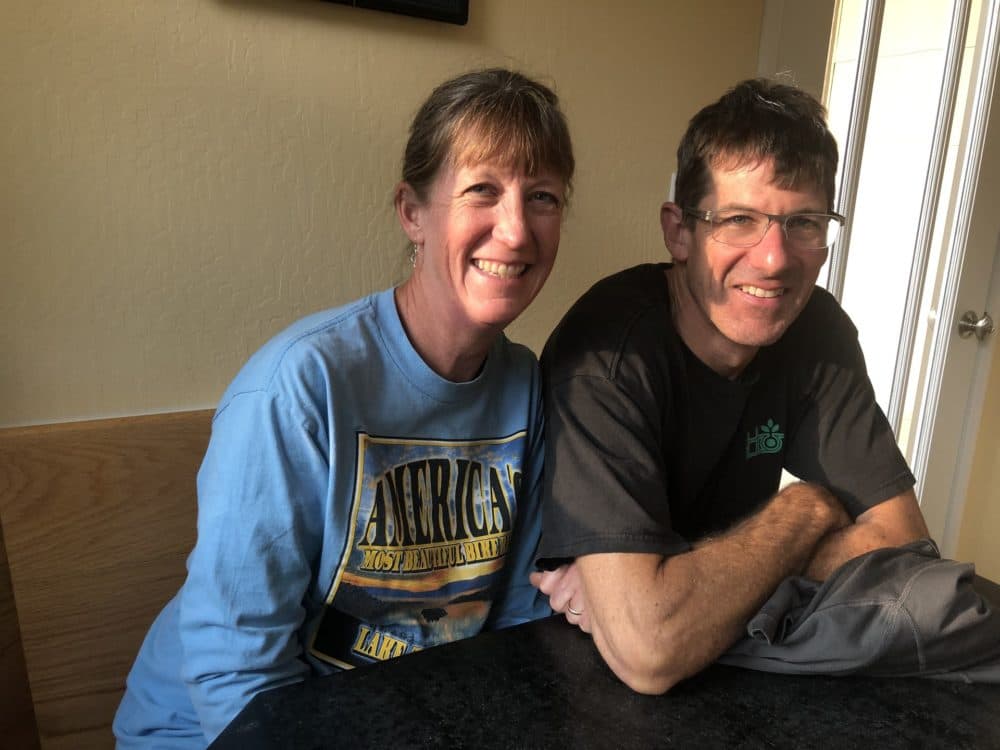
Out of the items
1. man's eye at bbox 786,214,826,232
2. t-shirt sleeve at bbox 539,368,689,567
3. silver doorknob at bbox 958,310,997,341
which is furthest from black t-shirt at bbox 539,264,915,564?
silver doorknob at bbox 958,310,997,341

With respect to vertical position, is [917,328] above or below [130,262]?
below

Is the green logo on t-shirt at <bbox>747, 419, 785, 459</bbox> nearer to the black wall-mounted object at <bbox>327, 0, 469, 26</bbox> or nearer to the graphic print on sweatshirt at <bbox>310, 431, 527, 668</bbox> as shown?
the graphic print on sweatshirt at <bbox>310, 431, 527, 668</bbox>

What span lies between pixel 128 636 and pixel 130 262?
0.62m

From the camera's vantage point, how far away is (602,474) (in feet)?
3.12

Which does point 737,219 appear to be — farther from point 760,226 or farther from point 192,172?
point 192,172

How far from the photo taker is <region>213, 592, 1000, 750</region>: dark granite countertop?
68 centimetres

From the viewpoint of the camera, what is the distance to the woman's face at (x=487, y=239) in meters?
0.92

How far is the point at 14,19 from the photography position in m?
1.03

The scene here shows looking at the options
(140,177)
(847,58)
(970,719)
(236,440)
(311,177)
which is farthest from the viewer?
(847,58)

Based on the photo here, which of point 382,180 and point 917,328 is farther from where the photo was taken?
point 917,328

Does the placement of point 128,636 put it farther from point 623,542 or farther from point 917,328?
point 917,328

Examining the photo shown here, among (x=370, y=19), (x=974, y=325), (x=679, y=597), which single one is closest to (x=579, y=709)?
(x=679, y=597)

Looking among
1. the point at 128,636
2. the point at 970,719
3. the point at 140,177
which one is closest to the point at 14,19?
the point at 140,177

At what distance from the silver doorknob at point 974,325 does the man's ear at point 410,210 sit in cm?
200
